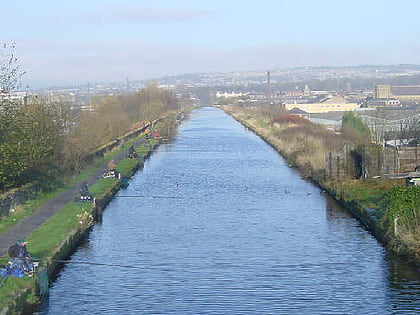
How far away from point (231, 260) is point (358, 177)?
49.8 ft

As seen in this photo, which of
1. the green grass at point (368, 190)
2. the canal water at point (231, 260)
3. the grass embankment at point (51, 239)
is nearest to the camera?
the grass embankment at point (51, 239)

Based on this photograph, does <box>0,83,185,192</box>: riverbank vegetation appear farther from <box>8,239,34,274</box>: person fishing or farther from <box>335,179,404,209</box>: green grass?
<box>335,179,404,209</box>: green grass

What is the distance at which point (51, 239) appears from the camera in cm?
2080

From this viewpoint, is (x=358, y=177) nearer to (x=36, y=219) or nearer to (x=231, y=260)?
(x=231, y=260)

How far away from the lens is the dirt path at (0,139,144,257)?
821 inches

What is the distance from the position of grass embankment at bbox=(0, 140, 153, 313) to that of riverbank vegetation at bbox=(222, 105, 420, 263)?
8593mm

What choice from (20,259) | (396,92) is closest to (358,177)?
(20,259)

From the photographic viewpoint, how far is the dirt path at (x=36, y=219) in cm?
2086

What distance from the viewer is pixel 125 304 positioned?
1717 centimetres

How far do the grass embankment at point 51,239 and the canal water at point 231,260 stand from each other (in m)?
0.49

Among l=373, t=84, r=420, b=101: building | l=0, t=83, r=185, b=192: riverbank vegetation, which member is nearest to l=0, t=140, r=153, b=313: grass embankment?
l=0, t=83, r=185, b=192: riverbank vegetation

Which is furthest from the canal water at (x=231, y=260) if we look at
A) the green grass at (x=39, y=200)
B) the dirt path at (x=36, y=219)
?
the green grass at (x=39, y=200)

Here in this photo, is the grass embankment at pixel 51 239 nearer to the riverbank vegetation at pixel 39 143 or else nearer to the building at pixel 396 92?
the riverbank vegetation at pixel 39 143

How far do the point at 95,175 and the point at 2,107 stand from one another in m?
12.0
